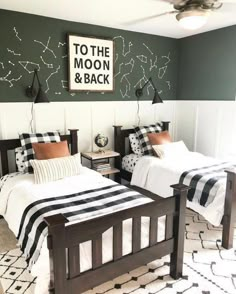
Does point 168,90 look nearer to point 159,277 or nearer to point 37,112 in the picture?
point 37,112

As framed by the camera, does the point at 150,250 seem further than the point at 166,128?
No

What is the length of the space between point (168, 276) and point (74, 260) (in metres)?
0.94

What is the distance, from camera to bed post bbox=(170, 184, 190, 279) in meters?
1.99

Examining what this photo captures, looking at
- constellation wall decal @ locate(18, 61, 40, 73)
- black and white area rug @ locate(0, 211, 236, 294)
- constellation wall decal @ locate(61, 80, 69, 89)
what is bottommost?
black and white area rug @ locate(0, 211, 236, 294)

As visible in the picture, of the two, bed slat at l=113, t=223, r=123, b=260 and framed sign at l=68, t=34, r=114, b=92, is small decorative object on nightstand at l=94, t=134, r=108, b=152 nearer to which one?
framed sign at l=68, t=34, r=114, b=92

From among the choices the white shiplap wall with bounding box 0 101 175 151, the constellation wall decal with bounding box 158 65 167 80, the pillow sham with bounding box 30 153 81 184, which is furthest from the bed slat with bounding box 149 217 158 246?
the constellation wall decal with bounding box 158 65 167 80

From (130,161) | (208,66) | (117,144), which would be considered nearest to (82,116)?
(117,144)

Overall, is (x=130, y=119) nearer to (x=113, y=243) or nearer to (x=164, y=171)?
(x=164, y=171)

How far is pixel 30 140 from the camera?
121 inches

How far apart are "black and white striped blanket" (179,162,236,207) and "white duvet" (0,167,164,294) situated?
0.80 meters

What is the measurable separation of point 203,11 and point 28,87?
221 cm

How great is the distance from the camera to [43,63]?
3.34 meters

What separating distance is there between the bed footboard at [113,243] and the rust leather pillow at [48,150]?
4.84 ft

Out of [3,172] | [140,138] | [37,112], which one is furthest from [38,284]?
[140,138]
